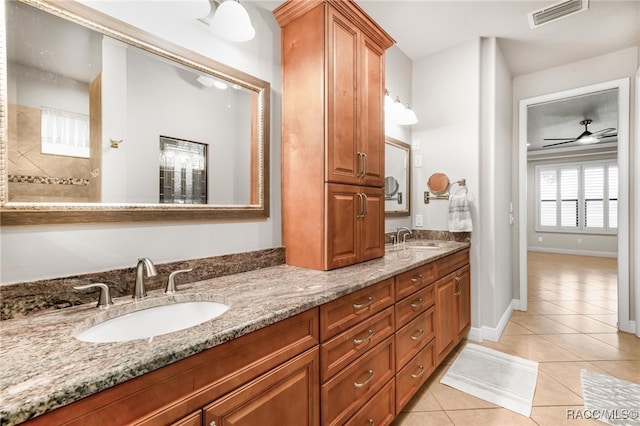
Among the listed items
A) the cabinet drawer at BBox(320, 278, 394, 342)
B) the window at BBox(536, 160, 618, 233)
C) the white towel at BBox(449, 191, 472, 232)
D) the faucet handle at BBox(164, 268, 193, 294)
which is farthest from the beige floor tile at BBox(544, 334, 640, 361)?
the window at BBox(536, 160, 618, 233)

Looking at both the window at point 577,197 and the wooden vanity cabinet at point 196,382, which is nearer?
the wooden vanity cabinet at point 196,382

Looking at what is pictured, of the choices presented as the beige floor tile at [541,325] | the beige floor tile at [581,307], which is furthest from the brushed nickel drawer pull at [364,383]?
the beige floor tile at [581,307]

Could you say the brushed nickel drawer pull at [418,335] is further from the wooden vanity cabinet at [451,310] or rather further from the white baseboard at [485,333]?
the white baseboard at [485,333]

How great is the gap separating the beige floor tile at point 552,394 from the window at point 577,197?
656 centimetres

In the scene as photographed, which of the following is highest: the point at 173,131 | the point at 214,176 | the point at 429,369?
the point at 173,131

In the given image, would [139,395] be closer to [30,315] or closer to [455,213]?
[30,315]

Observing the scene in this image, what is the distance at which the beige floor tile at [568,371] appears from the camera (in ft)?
6.45

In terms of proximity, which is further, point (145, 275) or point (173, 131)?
point (173, 131)

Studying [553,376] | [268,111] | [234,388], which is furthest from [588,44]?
[234,388]

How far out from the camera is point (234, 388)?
0.81 meters

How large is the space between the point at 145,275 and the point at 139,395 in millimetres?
600

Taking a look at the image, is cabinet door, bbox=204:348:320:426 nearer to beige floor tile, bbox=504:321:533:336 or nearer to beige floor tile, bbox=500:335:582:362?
beige floor tile, bbox=500:335:582:362

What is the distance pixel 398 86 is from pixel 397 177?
928mm

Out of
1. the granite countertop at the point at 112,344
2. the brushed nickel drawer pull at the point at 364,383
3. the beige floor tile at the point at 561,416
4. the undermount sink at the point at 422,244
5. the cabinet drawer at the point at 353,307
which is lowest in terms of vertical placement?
the beige floor tile at the point at 561,416
